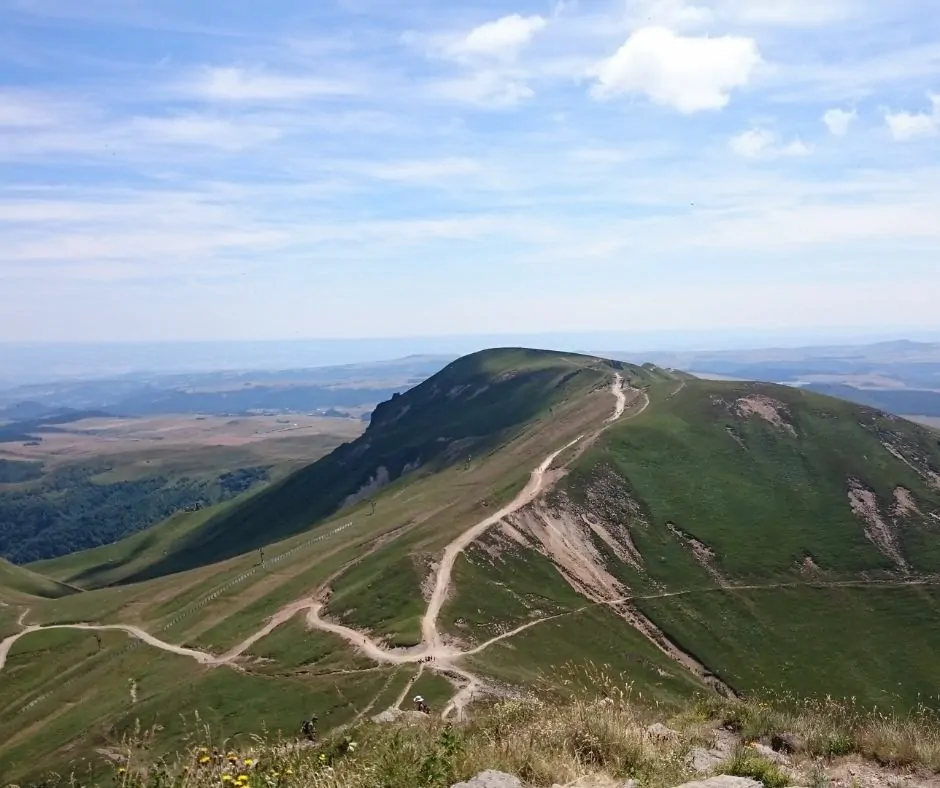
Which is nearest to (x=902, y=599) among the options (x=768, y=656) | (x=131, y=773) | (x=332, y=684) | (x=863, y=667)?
(x=863, y=667)

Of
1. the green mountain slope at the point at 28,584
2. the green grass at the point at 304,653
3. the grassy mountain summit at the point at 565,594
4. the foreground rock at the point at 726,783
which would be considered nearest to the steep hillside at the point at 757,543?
the grassy mountain summit at the point at 565,594

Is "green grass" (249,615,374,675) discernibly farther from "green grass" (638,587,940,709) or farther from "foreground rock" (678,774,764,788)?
"foreground rock" (678,774,764,788)

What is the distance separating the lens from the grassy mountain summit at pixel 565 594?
65.0 metres

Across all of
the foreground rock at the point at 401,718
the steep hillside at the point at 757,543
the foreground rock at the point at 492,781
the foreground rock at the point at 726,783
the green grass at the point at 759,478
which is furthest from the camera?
the green grass at the point at 759,478

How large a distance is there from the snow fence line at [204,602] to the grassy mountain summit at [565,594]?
58 cm

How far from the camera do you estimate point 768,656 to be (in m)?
88.1

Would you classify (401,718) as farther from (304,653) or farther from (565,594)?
(565,594)

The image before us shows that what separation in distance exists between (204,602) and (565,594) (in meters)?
49.6

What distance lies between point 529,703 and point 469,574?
6562 cm

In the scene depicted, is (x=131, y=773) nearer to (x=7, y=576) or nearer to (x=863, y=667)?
(x=863, y=667)

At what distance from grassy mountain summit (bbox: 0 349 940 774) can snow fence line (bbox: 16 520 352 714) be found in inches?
22.7

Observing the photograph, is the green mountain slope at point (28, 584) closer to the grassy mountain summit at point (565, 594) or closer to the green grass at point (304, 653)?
the grassy mountain summit at point (565, 594)

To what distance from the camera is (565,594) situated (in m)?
84.8

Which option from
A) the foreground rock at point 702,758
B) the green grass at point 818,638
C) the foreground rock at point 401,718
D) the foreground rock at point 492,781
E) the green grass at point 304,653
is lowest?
the green grass at point 818,638
